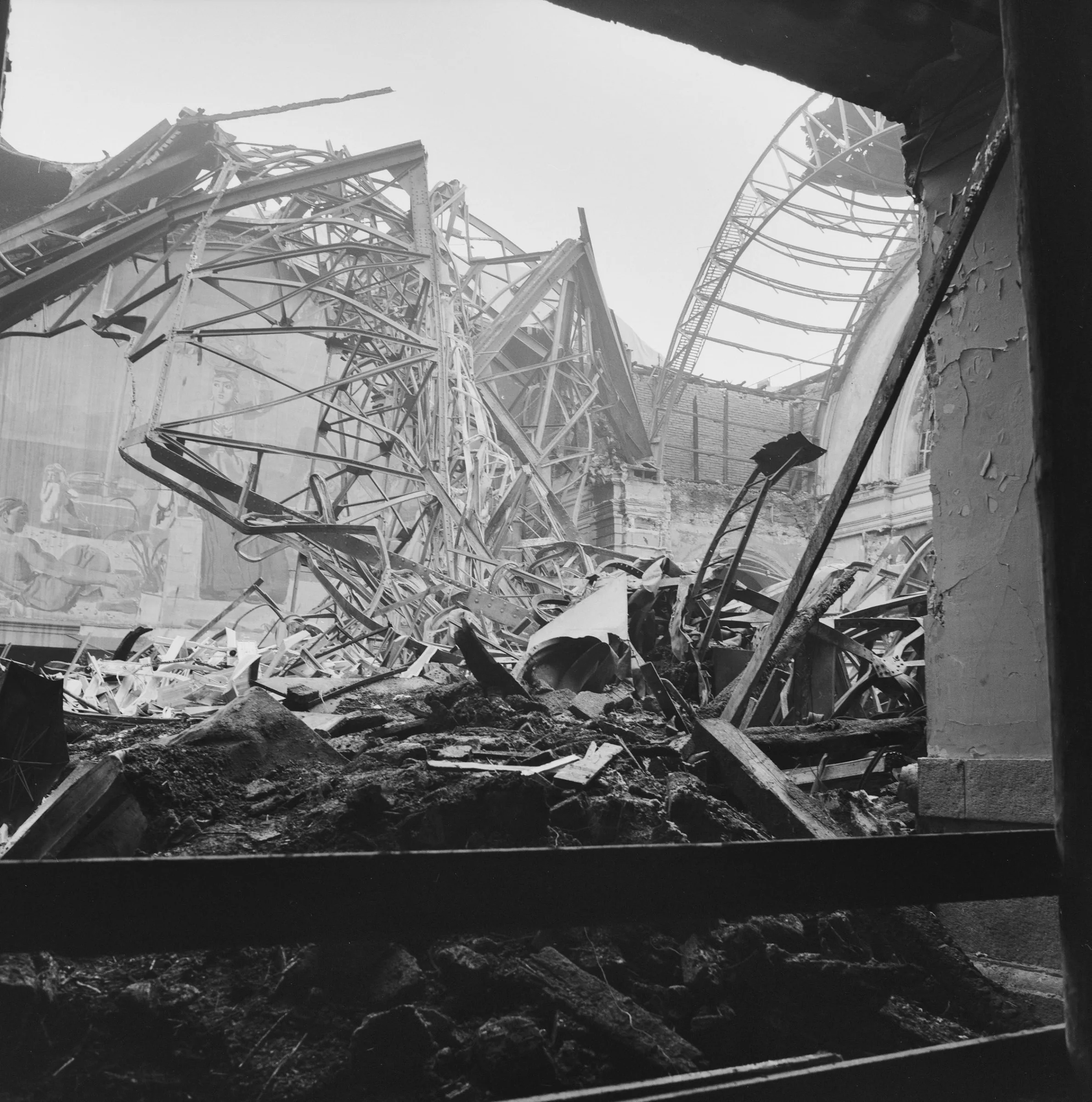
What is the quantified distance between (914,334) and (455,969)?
92.7 inches

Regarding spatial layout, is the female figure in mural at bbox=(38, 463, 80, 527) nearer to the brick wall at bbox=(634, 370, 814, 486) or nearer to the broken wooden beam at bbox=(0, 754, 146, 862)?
the brick wall at bbox=(634, 370, 814, 486)

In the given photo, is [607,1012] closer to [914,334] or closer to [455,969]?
[455,969]

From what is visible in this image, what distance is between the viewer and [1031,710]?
2.69m

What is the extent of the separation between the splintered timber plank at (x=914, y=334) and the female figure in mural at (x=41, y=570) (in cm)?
1438

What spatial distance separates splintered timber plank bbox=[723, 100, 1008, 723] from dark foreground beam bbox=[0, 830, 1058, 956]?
151 cm

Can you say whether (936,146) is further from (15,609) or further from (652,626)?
(15,609)

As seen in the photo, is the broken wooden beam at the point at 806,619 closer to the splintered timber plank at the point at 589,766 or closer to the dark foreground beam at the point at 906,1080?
the splintered timber plank at the point at 589,766

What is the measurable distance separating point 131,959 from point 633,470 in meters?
16.3

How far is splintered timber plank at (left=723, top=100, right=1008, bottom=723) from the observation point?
9.03 feet

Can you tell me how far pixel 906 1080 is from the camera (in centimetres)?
156

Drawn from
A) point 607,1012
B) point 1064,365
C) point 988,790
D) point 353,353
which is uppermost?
point 353,353

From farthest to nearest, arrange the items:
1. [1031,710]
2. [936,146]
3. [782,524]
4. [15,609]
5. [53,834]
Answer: [782,524] < [15,609] < [936,146] < [1031,710] < [53,834]

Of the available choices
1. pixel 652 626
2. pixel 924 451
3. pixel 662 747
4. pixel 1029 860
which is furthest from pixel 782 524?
pixel 1029 860

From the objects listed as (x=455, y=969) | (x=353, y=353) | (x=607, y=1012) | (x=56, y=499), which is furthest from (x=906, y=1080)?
(x=56, y=499)
